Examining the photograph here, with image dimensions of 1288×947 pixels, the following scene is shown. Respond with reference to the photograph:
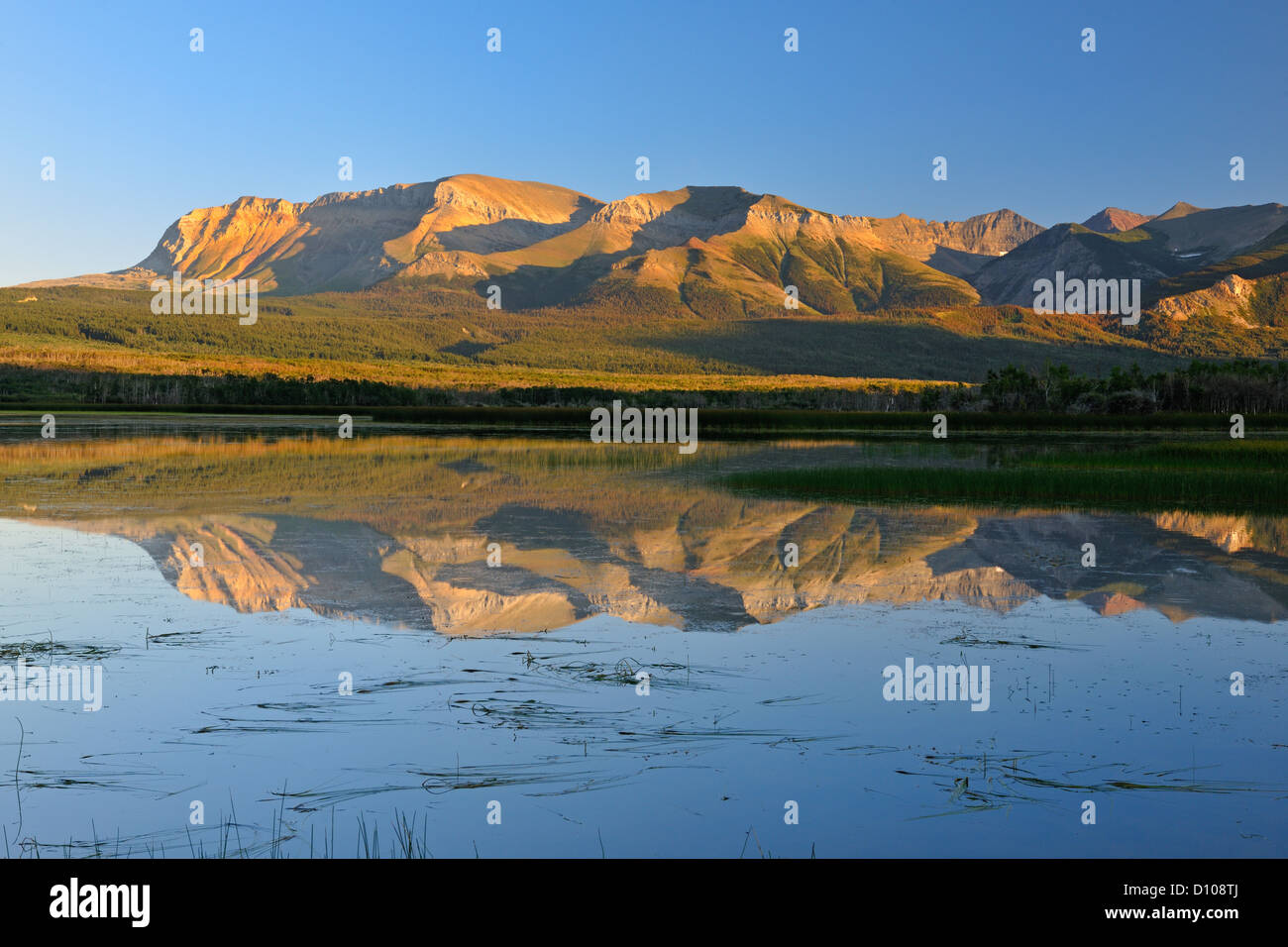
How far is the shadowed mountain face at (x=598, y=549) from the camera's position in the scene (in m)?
13.6

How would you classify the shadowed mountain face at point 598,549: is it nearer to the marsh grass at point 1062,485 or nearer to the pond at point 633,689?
the pond at point 633,689

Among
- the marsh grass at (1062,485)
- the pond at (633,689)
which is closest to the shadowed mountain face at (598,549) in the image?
the pond at (633,689)

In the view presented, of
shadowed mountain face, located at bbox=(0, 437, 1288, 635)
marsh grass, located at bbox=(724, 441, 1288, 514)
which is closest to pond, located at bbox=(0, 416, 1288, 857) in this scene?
shadowed mountain face, located at bbox=(0, 437, 1288, 635)

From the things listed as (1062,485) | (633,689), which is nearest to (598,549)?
(633,689)

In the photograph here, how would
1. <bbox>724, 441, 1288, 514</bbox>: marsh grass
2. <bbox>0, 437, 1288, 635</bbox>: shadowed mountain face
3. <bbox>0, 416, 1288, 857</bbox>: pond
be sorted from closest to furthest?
1. <bbox>0, 416, 1288, 857</bbox>: pond
2. <bbox>0, 437, 1288, 635</bbox>: shadowed mountain face
3. <bbox>724, 441, 1288, 514</bbox>: marsh grass

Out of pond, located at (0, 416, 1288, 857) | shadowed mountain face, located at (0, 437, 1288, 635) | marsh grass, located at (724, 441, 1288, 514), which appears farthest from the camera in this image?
Result: marsh grass, located at (724, 441, 1288, 514)

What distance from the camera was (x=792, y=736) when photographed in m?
8.09

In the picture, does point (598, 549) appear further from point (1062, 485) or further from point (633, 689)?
point (1062, 485)

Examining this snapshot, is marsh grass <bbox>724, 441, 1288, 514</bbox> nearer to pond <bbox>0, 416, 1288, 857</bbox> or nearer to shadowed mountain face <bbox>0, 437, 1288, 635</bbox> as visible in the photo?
shadowed mountain face <bbox>0, 437, 1288, 635</bbox>

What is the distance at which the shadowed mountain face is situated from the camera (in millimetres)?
13570

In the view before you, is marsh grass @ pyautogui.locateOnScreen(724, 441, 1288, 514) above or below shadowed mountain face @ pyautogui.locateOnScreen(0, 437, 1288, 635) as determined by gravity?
above

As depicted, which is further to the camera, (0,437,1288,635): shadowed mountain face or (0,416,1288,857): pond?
(0,437,1288,635): shadowed mountain face
